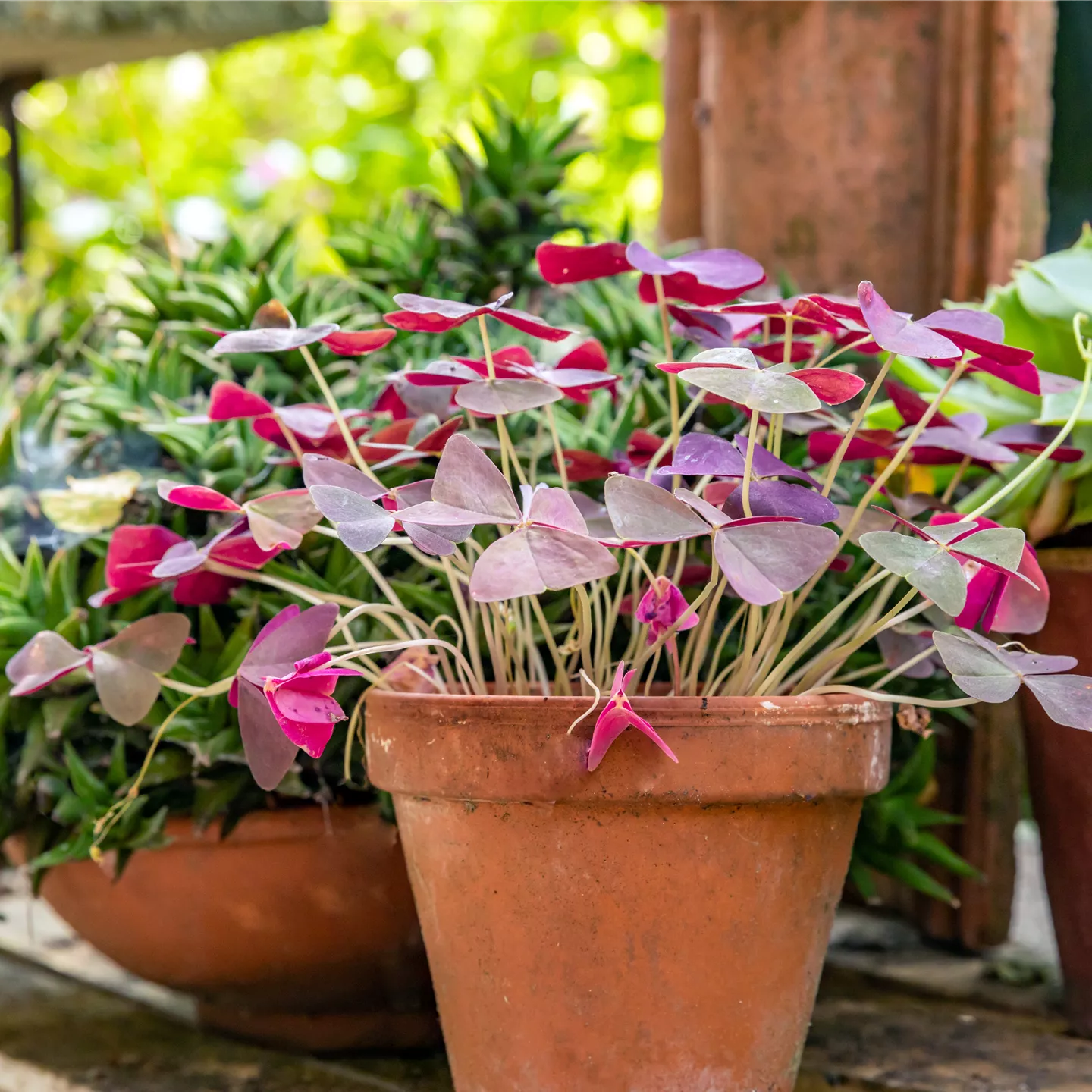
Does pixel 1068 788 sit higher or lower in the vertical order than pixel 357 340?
lower

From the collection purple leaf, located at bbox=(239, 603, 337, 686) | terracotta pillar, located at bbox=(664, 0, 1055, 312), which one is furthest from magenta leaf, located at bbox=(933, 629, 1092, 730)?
terracotta pillar, located at bbox=(664, 0, 1055, 312)

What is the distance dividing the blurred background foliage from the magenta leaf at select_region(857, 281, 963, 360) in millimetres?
3103

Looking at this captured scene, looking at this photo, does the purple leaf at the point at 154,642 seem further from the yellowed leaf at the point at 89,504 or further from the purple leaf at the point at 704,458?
the purple leaf at the point at 704,458

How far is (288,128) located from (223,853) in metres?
4.80

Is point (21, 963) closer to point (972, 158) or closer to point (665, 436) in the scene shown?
point (665, 436)

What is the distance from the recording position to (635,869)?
69cm

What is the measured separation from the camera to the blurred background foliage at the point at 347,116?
3.99 m

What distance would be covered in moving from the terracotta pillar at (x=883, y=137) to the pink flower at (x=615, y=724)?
89 centimetres

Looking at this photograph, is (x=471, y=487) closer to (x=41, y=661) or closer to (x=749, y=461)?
(x=749, y=461)

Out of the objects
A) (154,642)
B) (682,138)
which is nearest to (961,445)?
(154,642)

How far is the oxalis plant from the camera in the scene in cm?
64

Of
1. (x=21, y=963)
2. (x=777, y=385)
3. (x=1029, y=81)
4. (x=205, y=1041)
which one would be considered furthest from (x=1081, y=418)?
(x=21, y=963)

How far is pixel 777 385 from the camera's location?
25.3 inches

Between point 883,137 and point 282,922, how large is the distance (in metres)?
1.11
